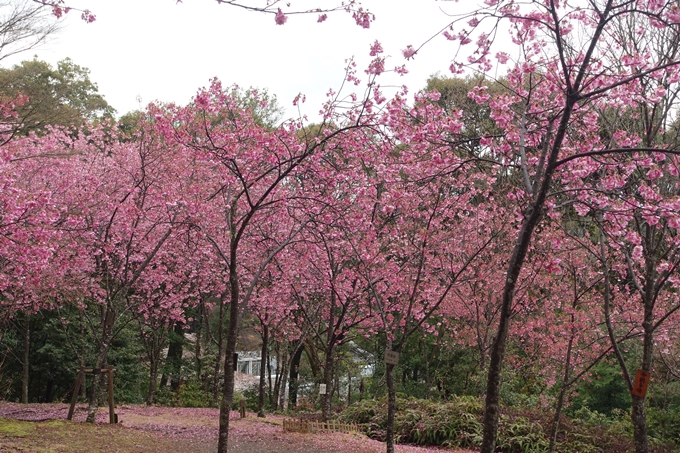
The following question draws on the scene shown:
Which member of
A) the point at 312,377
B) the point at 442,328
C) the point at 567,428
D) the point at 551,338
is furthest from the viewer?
the point at 312,377

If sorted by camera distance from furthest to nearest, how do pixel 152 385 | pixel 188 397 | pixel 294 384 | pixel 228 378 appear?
pixel 294 384, pixel 188 397, pixel 152 385, pixel 228 378

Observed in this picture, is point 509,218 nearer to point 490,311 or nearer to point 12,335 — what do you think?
point 490,311

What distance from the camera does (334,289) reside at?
11.0m

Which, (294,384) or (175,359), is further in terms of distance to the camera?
(175,359)

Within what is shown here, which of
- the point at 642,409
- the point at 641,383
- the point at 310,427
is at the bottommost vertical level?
the point at 310,427

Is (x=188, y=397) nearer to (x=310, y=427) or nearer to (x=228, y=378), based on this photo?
(x=310, y=427)

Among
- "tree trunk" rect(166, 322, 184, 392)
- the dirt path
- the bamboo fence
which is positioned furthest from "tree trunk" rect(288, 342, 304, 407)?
the bamboo fence

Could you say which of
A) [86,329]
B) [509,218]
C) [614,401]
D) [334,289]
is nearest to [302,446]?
[334,289]

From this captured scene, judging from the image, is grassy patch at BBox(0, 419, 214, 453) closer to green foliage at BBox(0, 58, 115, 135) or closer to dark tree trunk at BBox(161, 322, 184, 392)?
green foliage at BBox(0, 58, 115, 135)

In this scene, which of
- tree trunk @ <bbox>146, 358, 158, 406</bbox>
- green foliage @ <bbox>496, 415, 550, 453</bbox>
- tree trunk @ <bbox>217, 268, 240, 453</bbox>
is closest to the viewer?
tree trunk @ <bbox>217, 268, 240, 453</bbox>

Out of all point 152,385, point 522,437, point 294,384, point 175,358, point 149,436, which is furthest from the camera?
point 175,358

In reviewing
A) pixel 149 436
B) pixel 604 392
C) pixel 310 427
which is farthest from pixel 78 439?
pixel 604 392

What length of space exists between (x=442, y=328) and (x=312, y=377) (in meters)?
6.14

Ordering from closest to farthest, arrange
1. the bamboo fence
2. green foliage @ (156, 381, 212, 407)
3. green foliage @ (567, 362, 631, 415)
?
1. the bamboo fence
2. green foliage @ (567, 362, 631, 415)
3. green foliage @ (156, 381, 212, 407)
